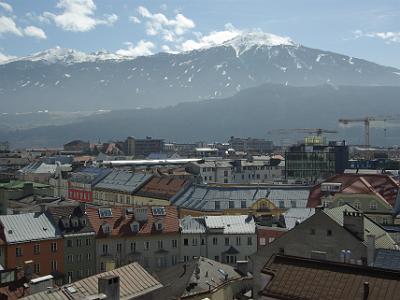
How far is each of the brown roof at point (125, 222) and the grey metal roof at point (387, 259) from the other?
3519 centimetres

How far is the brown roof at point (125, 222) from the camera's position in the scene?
7294 cm

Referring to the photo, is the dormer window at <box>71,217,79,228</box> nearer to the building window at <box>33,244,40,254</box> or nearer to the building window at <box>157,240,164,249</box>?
the building window at <box>33,244,40,254</box>

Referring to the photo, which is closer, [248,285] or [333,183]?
[248,285]

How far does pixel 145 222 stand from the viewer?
245ft

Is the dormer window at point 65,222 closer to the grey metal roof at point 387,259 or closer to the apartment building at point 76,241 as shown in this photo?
the apartment building at point 76,241

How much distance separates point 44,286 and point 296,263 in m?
16.3

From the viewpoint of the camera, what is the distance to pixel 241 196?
100m

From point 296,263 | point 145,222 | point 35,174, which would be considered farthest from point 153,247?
point 35,174

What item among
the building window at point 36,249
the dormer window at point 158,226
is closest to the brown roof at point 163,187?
the dormer window at point 158,226

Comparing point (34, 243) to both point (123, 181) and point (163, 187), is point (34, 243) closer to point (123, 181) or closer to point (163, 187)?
point (163, 187)

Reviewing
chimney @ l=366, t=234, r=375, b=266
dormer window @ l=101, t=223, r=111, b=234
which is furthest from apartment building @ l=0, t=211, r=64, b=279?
chimney @ l=366, t=234, r=375, b=266

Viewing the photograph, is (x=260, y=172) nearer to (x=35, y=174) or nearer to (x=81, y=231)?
(x=35, y=174)

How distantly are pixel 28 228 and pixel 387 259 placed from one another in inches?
1596

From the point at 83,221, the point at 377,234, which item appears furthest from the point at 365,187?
the point at 377,234
